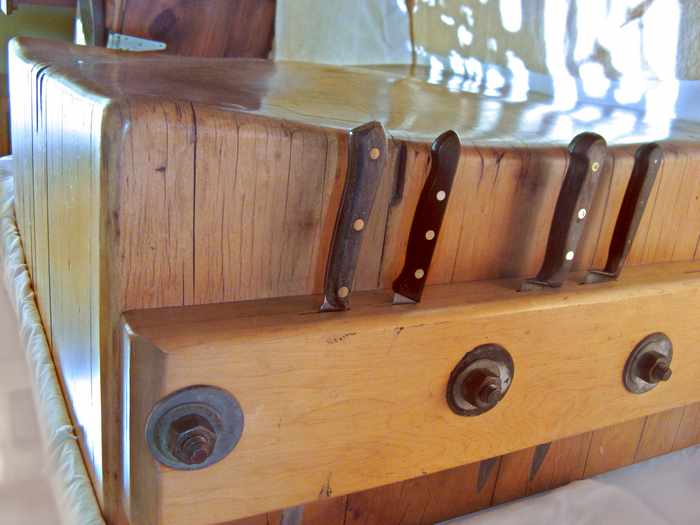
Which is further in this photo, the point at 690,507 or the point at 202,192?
the point at 690,507

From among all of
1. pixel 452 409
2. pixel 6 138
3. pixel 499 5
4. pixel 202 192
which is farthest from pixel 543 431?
pixel 6 138

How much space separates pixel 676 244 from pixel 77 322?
675mm

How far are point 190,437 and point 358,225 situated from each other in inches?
8.3

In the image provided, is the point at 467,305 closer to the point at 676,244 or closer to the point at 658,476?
the point at 676,244

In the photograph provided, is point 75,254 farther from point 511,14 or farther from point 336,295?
point 511,14

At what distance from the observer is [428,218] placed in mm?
618

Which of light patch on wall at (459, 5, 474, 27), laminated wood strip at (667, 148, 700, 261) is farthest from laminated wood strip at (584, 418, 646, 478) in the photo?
light patch on wall at (459, 5, 474, 27)

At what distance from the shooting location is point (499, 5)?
5.07ft

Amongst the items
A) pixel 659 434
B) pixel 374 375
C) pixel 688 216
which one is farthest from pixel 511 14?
pixel 374 375

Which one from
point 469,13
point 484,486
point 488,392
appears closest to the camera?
point 488,392

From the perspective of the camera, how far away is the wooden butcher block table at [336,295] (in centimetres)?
54

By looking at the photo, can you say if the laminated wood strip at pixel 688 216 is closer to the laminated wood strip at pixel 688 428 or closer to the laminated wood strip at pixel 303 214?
the laminated wood strip at pixel 688 428

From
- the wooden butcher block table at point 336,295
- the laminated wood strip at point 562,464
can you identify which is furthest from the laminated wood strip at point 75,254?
the laminated wood strip at point 562,464

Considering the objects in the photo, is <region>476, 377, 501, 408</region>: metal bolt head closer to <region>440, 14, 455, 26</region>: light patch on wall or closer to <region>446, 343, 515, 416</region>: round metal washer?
<region>446, 343, 515, 416</region>: round metal washer
